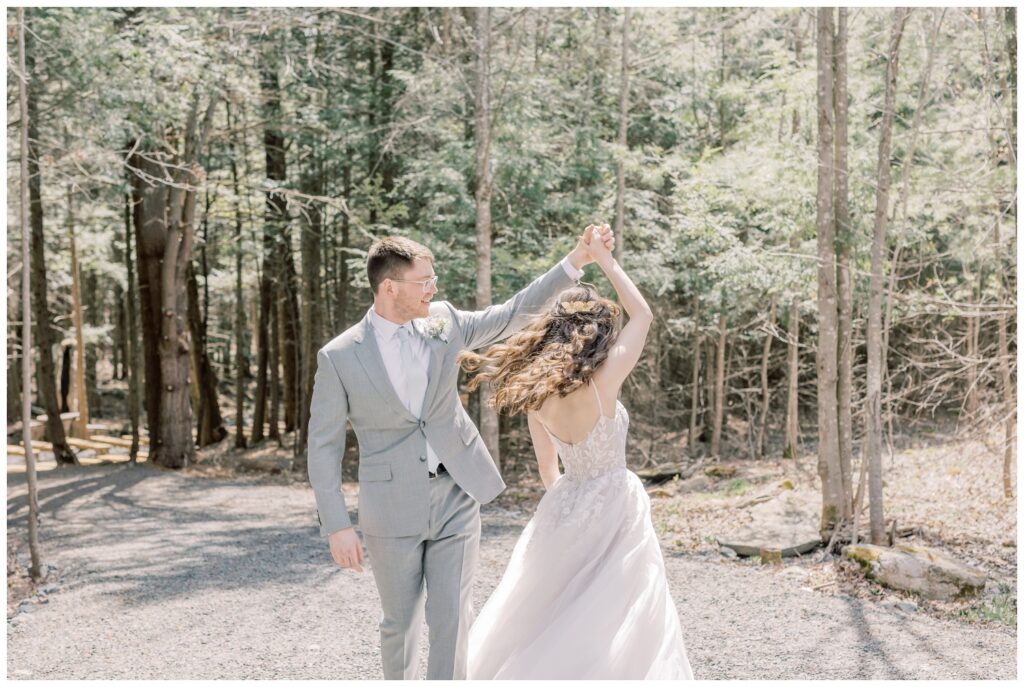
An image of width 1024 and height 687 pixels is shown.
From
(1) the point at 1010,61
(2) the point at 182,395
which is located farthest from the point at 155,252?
(1) the point at 1010,61

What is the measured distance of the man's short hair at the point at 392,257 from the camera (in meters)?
3.75

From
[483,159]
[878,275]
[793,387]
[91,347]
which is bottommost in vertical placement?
[793,387]

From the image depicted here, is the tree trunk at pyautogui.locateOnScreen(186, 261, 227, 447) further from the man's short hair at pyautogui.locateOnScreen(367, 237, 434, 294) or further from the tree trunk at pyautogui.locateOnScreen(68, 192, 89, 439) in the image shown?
the man's short hair at pyautogui.locateOnScreen(367, 237, 434, 294)

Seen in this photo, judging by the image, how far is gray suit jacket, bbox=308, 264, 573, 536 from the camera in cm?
370

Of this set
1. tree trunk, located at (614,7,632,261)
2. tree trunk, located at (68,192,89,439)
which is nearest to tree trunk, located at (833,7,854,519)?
tree trunk, located at (614,7,632,261)

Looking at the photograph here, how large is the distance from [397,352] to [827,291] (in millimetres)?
6066

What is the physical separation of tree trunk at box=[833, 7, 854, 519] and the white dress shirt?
603 centimetres

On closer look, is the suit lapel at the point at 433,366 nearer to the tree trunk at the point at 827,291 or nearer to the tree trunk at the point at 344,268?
the tree trunk at the point at 827,291

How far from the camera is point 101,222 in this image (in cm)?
2086

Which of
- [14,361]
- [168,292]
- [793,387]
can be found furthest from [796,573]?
[14,361]

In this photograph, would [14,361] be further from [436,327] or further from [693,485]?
[436,327]

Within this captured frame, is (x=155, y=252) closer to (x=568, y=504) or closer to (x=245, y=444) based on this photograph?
(x=245, y=444)

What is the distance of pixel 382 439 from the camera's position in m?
3.81

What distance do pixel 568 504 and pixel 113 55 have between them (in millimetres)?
9248
